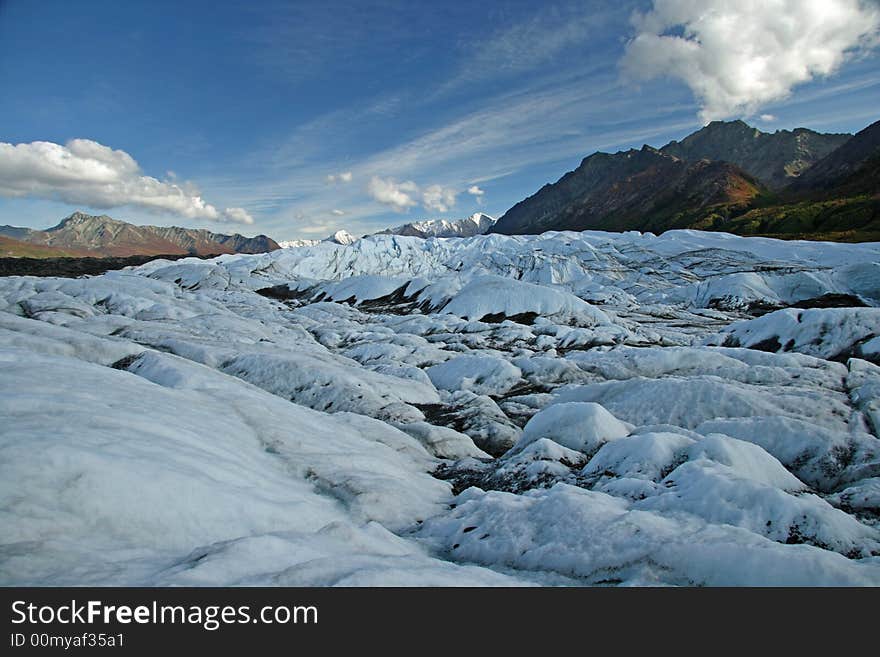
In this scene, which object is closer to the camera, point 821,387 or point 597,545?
point 597,545

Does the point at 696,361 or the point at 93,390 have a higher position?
the point at 93,390

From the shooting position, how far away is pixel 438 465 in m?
17.6

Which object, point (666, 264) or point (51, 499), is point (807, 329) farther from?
point (666, 264)

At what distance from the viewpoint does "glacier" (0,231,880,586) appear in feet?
22.3

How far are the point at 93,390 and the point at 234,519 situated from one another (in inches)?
291

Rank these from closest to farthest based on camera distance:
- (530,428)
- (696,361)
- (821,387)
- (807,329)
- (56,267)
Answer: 1. (530,428)
2. (821,387)
3. (696,361)
4. (807,329)
5. (56,267)

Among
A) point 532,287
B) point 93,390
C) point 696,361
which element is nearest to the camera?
point 93,390

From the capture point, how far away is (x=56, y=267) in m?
147

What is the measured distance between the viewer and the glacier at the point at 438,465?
22.3 feet
